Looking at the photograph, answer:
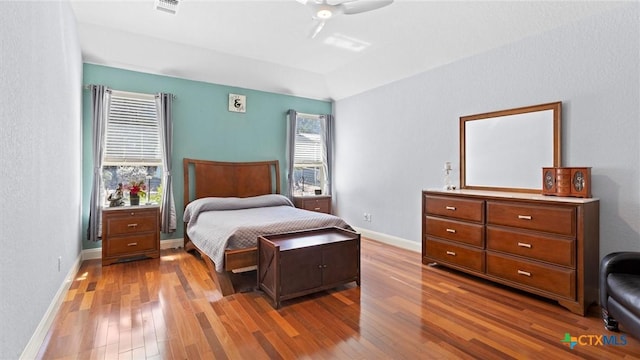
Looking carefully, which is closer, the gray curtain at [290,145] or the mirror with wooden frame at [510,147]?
the mirror with wooden frame at [510,147]

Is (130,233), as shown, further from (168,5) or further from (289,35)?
(289,35)

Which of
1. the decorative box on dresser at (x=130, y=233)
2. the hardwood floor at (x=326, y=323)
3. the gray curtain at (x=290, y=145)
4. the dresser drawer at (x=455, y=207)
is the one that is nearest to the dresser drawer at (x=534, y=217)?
the dresser drawer at (x=455, y=207)

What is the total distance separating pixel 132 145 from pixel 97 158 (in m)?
0.49

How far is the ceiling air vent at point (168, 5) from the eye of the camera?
315 centimetres

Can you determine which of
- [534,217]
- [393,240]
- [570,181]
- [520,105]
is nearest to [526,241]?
[534,217]

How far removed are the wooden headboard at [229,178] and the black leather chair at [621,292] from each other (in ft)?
14.0

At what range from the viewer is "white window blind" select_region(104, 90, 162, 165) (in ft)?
13.9

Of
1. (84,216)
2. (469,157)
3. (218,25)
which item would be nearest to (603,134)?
(469,157)

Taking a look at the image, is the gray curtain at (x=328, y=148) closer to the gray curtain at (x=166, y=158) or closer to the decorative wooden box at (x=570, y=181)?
the gray curtain at (x=166, y=158)

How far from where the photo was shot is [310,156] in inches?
235

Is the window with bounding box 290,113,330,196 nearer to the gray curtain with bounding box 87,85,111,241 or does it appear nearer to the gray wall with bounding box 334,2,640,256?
the gray wall with bounding box 334,2,640,256

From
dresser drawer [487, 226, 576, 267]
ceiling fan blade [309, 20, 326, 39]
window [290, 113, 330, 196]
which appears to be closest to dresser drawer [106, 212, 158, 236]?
window [290, 113, 330, 196]

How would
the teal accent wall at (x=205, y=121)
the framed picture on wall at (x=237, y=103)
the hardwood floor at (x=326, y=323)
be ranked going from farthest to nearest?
1. the framed picture on wall at (x=237, y=103)
2. the teal accent wall at (x=205, y=121)
3. the hardwood floor at (x=326, y=323)

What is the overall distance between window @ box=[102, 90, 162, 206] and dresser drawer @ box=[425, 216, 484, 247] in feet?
12.7
